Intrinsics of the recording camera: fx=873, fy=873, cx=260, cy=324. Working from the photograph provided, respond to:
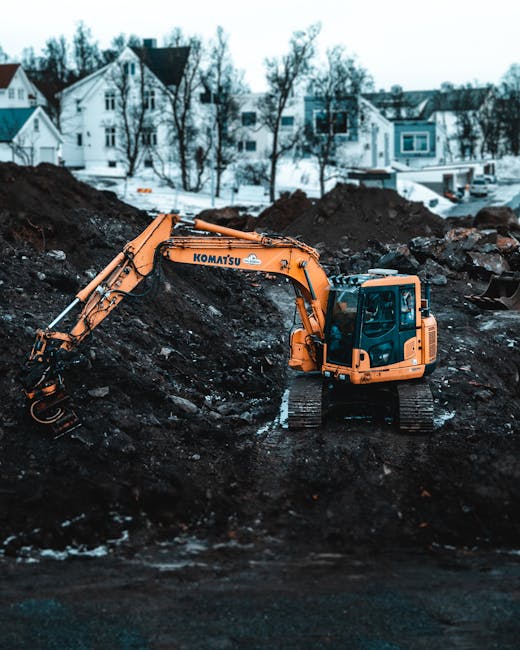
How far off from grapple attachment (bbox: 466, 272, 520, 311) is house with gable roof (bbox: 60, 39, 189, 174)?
3194cm

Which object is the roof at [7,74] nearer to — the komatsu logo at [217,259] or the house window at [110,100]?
the house window at [110,100]

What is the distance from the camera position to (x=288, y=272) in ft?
45.4

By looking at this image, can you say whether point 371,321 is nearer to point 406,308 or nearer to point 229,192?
point 406,308

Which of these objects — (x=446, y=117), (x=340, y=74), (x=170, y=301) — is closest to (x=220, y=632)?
(x=170, y=301)

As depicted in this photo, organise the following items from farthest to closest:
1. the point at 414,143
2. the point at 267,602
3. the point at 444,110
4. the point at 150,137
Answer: the point at 444,110 < the point at 414,143 < the point at 150,137 < the point at 267,602

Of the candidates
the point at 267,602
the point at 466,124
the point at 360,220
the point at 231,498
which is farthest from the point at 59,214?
the point at 466,124

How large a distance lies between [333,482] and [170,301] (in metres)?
8.30

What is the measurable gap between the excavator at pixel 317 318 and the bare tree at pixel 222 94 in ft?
116

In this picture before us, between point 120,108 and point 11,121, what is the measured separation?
720cm

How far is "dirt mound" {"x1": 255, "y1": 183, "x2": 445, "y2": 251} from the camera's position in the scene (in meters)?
31.7

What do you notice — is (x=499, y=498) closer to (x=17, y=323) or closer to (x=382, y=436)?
(x=382, y=436)

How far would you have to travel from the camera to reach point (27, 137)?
51.2 meters

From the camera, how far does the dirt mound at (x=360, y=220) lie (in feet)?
104

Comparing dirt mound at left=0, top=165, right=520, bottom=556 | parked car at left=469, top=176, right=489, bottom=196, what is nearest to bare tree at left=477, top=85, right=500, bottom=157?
parked car at left=469, top=176, right=489, bottom=196
